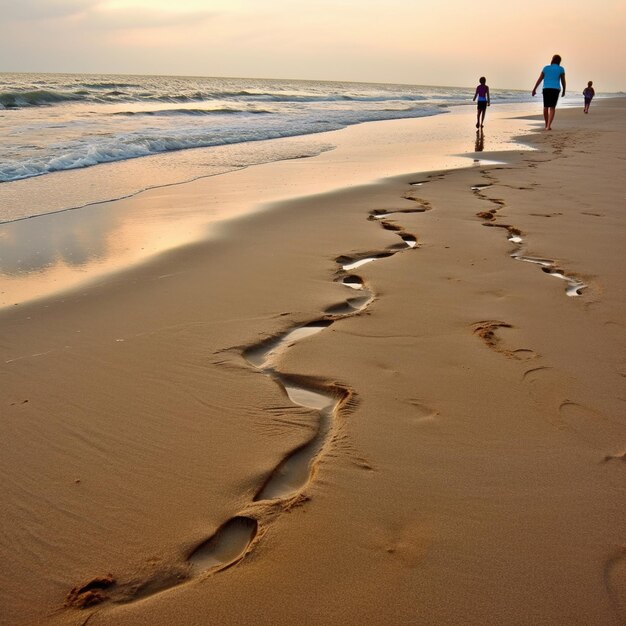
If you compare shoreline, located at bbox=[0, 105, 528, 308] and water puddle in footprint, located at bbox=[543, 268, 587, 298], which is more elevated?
shoreline, located at bbox=[0, 105, 528, 308]

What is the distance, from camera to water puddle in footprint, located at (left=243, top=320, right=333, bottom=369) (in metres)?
2.42

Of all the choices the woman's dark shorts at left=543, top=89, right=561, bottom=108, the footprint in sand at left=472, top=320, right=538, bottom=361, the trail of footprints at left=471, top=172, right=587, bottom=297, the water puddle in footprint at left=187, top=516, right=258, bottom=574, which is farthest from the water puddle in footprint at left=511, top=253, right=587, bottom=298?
the woman's dark shorts at left=543, top=89, right=561, bottom=108

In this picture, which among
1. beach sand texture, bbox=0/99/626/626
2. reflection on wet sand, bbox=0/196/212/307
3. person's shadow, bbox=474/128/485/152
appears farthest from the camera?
person's shadow, bbox=474/128/485/152

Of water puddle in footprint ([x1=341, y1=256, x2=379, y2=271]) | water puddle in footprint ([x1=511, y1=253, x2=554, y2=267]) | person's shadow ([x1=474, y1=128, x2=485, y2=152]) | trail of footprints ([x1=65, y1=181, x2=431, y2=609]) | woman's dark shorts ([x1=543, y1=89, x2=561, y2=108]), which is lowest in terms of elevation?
trail of footprints ([x1=65, y1=181, x2=431, y2=609])

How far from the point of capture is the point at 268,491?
64.3 inches

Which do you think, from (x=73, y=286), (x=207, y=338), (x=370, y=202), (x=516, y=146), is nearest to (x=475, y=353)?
(x=207, y=338)

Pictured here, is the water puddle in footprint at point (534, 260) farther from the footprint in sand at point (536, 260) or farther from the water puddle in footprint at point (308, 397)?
the water puddle in footprint at point (308, 397)

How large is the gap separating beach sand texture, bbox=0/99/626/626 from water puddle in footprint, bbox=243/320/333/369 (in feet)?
0.04

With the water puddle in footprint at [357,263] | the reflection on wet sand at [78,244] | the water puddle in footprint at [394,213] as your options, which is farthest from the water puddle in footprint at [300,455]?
the water puddle in footprint at [394,213]

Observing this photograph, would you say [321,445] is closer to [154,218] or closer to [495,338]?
[495,338]

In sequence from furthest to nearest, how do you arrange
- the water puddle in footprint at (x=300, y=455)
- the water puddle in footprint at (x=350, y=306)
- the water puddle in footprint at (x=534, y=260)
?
the water puddle in footprint at (x=534, y=260) → the water puddle in footprint at (x=350, y=306) → the water puddle in footprint at (x=300, y=455)

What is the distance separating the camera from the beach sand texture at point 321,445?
130 centimetres

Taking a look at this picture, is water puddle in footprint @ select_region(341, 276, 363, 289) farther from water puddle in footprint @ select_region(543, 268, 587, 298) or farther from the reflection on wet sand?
the reflection on wet sand

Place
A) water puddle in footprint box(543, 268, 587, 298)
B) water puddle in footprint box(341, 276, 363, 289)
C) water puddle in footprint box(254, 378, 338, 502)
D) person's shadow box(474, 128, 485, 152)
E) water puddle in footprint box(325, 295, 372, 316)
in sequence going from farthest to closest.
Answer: person's shadow box(474, 128, 485, 152)
water puddle in footprint box(341, 276, 363, 289)
water puddle in footprint box(543, 268, 587, 298)
water puddle in footprint box(325, 295, 372, 316)
water puddle in footprint box(254, 378, 338, 502)
